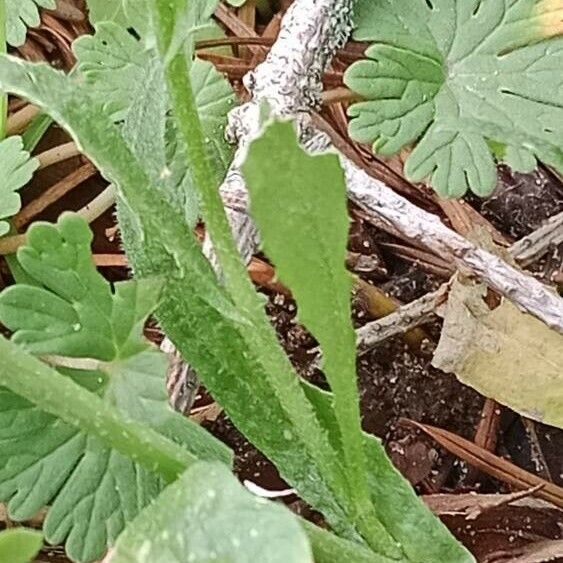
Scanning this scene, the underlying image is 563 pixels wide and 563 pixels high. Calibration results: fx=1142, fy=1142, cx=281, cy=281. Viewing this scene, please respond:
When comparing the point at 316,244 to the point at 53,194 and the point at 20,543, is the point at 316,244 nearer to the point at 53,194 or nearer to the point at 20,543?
the point at 20,543

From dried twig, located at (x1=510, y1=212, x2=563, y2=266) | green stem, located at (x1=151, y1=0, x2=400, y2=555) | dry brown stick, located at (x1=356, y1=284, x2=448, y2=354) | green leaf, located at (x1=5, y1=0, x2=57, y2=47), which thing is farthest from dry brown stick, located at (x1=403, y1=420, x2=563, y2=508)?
green leaf, located at (x1=5, y1=0, x2=57, y2=47)

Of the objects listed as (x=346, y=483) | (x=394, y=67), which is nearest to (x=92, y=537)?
(x=346, y=483)

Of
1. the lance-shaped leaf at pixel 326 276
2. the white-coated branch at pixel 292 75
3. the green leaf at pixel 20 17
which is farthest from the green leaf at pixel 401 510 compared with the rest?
the green leaf at pixel 20 17

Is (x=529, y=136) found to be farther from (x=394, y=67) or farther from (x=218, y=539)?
(x=218, y=539)

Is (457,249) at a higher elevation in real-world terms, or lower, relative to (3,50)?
lower

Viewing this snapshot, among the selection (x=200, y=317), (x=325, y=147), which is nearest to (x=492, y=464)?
(x=325, y=147)

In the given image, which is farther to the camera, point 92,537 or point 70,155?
point 70,155

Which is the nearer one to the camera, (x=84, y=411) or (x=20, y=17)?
(x=84, y=411)
